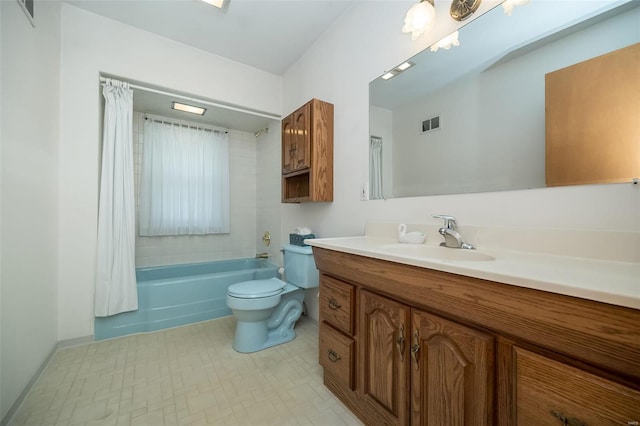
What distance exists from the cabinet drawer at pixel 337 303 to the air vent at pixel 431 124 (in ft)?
3.22

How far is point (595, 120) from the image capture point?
2.79ft

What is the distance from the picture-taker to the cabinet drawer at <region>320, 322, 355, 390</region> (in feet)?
3.88

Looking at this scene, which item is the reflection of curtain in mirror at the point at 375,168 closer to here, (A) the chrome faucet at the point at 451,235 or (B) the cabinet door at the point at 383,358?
(A) the chrome faucet at the point at 451,235

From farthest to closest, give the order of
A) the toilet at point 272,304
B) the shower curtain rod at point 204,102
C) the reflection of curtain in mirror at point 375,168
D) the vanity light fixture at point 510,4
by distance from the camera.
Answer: the shower curtain rod at point 204,102, the toilet at point 272,304, the reflection of curtain in mirror at point 375,168, the vanity light fixture at point 510,4

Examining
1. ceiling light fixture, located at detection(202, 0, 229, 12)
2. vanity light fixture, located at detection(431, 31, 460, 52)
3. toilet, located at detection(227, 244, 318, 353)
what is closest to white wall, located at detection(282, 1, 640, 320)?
vanity light fixture, located at detection(431, 31, 460, 52)

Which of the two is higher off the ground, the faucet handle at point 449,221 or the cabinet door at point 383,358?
the faucet handle at point 449,221

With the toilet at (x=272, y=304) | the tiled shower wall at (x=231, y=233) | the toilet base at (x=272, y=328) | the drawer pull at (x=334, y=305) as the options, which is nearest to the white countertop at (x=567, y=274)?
the drawer pull at (x=334, y=305)

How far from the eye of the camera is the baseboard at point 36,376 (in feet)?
3.81

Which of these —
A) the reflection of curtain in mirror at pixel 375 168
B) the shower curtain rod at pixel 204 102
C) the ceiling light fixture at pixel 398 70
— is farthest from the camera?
the shower curtain rod at pixel 204 102

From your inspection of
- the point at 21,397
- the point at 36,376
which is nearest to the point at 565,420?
the point at 21,397

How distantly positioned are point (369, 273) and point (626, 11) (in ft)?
4.07

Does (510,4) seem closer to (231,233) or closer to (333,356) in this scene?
(333,356)

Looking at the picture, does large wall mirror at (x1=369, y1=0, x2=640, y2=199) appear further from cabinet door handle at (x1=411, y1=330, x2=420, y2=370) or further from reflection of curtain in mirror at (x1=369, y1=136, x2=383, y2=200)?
cabinet door handle at (x1=411, y1=330, x2=420, y2=370)

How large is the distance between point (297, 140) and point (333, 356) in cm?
162
